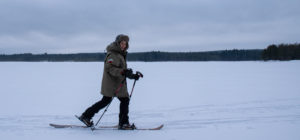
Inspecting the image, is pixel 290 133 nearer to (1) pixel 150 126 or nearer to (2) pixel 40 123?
(1) pixel 150 126

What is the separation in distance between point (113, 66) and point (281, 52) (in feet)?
182

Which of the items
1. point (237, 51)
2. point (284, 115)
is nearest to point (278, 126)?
point (284, 115)

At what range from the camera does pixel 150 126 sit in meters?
4.51

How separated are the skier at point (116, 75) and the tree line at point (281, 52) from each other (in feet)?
178

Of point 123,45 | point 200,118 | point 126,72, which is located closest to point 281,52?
point 200,118

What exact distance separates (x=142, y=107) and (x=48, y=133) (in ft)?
8.44

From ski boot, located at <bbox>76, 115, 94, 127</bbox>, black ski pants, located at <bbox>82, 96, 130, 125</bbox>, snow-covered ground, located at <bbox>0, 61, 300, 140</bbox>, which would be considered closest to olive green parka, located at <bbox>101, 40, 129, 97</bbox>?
black ski pants, located at <bbox>82, 96, 130, 125</bbox>

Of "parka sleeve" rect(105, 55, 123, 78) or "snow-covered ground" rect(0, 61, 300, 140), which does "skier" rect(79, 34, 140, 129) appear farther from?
"snow-covered ground" rect(0, 61, 300, 140)

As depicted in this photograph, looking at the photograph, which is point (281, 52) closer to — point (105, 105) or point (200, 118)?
point (200, 118)

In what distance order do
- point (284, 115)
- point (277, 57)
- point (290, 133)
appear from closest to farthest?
1. point (290, 133)
2. point (284, 115)
3. point (277, 57)

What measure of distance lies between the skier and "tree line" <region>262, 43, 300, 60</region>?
5416 centimetres

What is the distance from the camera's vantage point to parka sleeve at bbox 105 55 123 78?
12.4 ft

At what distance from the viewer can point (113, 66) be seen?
3.85 meters

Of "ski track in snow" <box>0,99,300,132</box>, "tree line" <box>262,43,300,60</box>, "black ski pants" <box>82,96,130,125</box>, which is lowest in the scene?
"ski track in snow" <box>0,99,300,132</box>
